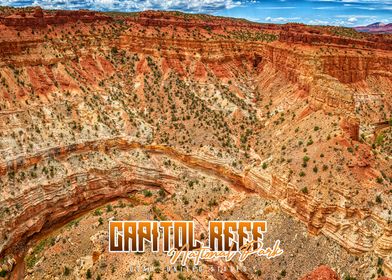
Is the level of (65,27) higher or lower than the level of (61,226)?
higher

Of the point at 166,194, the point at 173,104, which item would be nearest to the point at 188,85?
the point at 173,104

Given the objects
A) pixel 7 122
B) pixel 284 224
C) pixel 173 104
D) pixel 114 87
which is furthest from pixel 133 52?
pixel 284 224

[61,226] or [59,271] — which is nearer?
[59,271]

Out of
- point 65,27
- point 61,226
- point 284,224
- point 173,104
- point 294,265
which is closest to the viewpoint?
point 294,265

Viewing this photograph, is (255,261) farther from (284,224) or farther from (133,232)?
(133,232)

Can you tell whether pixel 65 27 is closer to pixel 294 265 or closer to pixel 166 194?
pixel 166 194

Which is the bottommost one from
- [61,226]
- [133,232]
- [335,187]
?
[61,226]

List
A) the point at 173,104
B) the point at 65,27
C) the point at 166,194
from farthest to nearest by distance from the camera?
the point at 65,27, the point at 173,104, the point at 166,194
